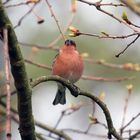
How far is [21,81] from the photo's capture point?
11.1 feet

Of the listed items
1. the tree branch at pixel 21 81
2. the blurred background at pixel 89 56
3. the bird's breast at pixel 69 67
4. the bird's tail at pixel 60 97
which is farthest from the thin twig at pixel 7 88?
the blurred background at pixel 89 56

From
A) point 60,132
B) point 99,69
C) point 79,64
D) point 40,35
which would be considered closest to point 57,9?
point 40,35

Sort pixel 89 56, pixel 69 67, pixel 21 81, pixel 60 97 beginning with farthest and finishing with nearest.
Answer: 1. pixel 89 56
2. pixel 60 97
3. pixel 69 67
4. pixel 21 81

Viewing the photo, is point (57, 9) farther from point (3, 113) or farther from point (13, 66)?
point (13, 66)

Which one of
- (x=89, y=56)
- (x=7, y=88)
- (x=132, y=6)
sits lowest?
(x=89, y=56)

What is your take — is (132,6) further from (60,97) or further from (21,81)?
(60,97)

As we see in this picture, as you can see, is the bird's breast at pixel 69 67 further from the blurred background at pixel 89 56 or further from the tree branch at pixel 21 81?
the blurred background at pixel 89 56

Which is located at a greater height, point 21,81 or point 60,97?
point 21,81

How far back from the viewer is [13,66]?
3332mm

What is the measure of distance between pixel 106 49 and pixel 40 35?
1562mm

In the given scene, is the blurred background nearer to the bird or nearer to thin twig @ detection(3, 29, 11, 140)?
the bird

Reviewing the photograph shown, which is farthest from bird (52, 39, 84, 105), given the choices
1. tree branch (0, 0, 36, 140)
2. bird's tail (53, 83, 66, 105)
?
tree branch (0, 0, 36, 140)

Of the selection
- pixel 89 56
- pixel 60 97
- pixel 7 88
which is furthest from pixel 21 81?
pixel 89 56

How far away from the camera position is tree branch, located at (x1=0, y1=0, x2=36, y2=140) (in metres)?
3.17
